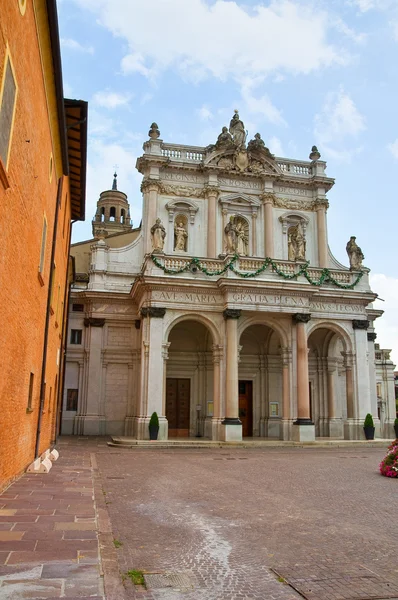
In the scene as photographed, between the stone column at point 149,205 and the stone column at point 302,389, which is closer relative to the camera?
the stone column at point 302,389

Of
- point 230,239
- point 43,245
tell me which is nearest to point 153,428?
point 230,239

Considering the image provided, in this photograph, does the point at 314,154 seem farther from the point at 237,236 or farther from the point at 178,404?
the point at 178,404

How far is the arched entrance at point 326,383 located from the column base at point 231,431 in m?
8.56

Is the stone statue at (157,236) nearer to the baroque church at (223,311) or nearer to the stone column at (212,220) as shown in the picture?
the baroque church at (223,311)

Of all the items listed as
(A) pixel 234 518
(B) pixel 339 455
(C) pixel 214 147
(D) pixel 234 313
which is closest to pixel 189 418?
(D) pixel 234 313

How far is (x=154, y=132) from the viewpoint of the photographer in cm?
3297

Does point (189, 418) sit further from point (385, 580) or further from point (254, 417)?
point (385, 580)

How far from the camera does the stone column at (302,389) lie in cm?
2592

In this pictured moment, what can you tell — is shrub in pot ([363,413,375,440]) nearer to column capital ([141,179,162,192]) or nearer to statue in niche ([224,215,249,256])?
statue in niche ([224,215,249,256])

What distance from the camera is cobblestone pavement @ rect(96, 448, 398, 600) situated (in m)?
5.59

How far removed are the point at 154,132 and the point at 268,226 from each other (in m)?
9.33

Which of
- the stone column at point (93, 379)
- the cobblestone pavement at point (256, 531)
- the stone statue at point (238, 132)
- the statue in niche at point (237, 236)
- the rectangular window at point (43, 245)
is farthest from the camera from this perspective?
the stone statue at point (238, 132)

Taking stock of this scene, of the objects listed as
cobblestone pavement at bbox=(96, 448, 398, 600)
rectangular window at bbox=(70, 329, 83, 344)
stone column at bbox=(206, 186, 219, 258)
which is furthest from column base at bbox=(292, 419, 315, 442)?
rectangular window at bbox=(70, 329, 83, 344)

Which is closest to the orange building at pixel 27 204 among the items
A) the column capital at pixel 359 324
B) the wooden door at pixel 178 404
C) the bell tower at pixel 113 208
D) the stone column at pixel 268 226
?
the wooden door at pixel 178 404
